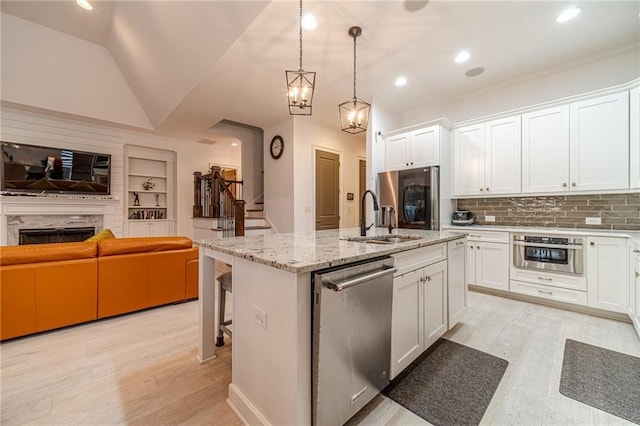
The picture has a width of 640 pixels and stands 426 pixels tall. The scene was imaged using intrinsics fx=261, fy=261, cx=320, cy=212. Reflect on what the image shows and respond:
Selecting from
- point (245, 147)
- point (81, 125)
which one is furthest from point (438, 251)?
point (81, 125)

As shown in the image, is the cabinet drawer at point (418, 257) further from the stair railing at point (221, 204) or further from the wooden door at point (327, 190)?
the stair railing at point (221, 204)

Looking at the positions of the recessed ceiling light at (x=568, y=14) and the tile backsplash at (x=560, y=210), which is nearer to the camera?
the recessed ceiling light at (x=568, y=14)

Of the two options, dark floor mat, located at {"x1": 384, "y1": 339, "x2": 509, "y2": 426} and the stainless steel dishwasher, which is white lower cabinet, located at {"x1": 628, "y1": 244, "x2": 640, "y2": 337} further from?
the stainless steel dishwasher

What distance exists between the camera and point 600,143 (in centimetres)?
298

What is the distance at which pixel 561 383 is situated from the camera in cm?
176

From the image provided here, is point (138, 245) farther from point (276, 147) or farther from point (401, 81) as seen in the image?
point (401, 81)

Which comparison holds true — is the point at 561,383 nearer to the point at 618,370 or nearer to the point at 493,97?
the point at 618,370

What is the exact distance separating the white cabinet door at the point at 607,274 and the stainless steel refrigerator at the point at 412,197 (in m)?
1.63

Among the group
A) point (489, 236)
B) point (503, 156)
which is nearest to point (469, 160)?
point (503, 156)

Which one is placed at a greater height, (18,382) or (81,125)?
(81,125)

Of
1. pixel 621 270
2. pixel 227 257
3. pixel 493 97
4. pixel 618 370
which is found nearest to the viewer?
pixel 227 257

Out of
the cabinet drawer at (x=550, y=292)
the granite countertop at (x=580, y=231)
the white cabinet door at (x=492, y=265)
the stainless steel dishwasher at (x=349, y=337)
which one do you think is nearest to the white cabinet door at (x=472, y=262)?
the white cabinet door at (x=492, y=265)

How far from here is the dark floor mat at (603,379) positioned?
157cm

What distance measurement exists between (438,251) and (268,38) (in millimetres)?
2709
